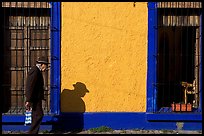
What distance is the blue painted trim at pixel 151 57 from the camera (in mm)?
7852

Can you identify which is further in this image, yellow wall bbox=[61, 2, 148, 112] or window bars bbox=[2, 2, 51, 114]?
window bars bbox=[2, 2, 51, 114]

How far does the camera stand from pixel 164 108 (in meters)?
8.20

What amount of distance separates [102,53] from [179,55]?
5.93 feet

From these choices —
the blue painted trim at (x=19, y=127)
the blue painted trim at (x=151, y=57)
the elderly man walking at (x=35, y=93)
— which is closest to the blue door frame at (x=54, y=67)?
the blue painted trim at (x=19, y=127)

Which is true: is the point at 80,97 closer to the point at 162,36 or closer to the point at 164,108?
the point at 164,108

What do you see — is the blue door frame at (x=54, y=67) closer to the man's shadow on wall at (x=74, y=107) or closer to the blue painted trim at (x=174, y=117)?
the man's shadow on wall at (x=74, y=107)

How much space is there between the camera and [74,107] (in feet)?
26.0

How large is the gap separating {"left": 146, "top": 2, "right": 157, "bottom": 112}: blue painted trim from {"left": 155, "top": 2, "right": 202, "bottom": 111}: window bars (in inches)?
4.5

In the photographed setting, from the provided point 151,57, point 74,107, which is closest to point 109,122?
point 74,107

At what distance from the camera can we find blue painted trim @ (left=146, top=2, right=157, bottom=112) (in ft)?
25.8

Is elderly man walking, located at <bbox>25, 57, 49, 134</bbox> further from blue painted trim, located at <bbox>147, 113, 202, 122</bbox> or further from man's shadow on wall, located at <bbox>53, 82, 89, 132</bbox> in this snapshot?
blue painted trim, located at <bbox>147, 113, 202, 122</bbox>

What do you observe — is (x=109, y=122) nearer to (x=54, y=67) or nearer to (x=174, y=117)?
(x=174, y=117)

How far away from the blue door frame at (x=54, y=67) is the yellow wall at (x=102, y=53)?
89 millimetres

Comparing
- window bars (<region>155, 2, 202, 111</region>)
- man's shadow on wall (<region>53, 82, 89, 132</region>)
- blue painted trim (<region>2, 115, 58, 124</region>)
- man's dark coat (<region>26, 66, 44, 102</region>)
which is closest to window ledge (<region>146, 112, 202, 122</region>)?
window bars (<region>155, 2, 202, 111</region>)
